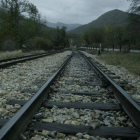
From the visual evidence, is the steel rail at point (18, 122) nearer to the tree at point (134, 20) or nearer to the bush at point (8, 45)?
the tree at point (134, 20)

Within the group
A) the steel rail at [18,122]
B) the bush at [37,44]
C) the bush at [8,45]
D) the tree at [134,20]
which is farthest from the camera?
the bush at [37,44]

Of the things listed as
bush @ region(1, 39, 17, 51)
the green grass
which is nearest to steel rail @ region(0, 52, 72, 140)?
the green grass

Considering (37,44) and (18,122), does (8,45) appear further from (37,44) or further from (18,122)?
(18,122)

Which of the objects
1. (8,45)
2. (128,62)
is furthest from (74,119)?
(8,45)

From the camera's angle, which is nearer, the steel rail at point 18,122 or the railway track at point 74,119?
the steel rail at point 18,122

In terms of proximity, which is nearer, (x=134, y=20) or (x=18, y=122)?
(x=18, y=122)

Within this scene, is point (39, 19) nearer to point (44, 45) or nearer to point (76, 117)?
point (44, 45)

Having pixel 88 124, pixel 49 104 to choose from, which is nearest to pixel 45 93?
pixel 49 104

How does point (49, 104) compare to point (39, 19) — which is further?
point (39, 19)

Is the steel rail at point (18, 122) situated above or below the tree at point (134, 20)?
below

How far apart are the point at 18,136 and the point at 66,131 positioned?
58 cm

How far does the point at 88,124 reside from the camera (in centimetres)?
255

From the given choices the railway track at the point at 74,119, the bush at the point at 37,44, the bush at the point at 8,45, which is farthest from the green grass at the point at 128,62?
the bush at the point at 37,44

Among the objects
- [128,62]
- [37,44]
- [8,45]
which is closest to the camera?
[128,62]
